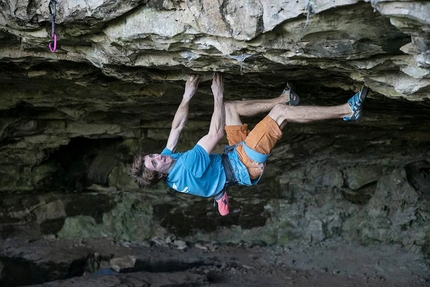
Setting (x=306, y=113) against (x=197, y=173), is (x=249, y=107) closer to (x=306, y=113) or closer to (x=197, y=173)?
(x=306, y=113)

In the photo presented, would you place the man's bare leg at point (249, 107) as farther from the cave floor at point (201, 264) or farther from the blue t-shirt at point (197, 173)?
the cave floor at point (201, 264)

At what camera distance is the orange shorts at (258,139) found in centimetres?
440

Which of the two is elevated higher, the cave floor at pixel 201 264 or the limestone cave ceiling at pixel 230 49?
the limestone cave ceiling at pixel 230 49

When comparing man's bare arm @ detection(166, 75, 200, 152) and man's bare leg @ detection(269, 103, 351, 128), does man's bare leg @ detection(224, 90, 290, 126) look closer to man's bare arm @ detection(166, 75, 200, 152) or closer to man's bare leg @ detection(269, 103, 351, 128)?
man's bare leg @ detection(269, 103, 351, 128)

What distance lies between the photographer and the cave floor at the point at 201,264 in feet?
25.5

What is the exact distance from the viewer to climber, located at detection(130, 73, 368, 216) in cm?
438

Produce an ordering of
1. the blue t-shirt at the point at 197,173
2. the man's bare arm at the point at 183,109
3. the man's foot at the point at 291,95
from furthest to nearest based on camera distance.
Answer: the man's bare arm at the point at 183,109, the man's foot at the point at 291,95, the blue t-shirt at the point at 197,173

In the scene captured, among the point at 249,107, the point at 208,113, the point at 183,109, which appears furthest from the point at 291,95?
the point at 208,113

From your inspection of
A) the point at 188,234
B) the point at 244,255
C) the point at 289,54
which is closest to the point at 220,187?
the point at 289,54

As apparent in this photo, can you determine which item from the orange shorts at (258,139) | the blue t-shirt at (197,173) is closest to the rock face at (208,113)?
the orange shorts at (258,139)

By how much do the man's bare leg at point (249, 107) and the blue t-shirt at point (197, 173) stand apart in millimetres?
349

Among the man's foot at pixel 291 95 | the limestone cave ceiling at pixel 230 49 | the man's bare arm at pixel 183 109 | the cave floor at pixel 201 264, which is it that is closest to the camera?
the limestone cave ceiling at pixel 230 49

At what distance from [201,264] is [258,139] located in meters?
4.74

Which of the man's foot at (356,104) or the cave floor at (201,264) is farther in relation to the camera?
the cave floor at (201,264)
